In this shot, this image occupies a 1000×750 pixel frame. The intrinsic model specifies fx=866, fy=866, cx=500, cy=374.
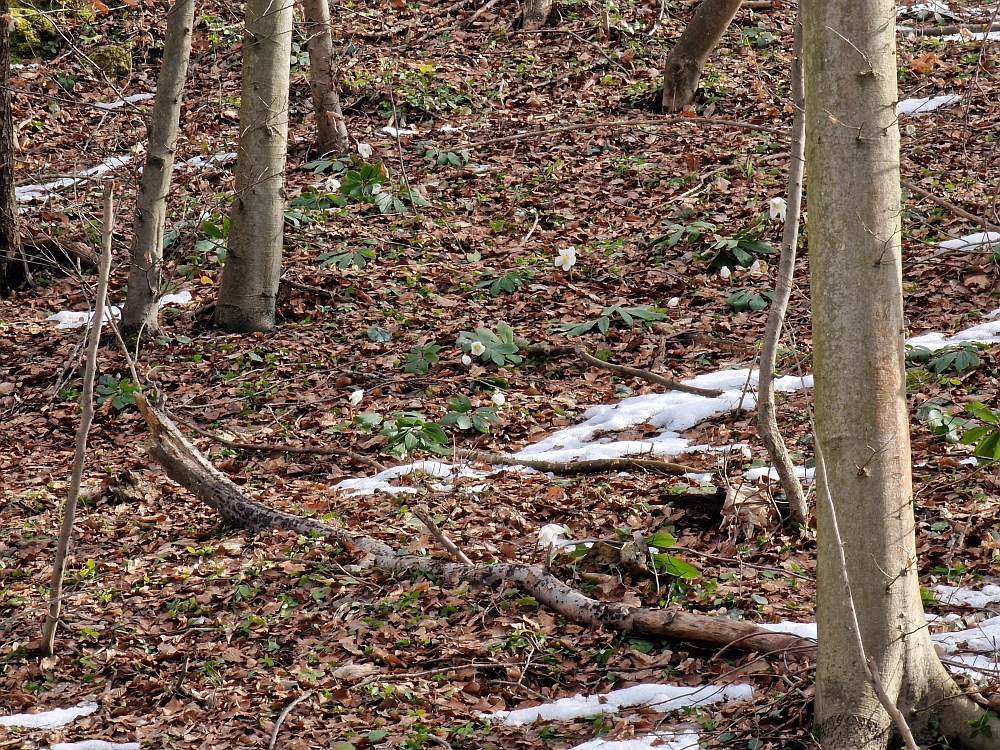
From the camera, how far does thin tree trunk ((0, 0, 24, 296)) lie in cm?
746

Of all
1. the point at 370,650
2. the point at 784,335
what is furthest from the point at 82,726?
the point at 784,335

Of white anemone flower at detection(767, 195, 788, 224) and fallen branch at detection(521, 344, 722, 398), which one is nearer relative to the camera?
fallen branch at detection(521, 344, 722, 398)

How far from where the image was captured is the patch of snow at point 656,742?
2701 millimetres

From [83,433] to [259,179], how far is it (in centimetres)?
405

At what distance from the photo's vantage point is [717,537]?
3.96m

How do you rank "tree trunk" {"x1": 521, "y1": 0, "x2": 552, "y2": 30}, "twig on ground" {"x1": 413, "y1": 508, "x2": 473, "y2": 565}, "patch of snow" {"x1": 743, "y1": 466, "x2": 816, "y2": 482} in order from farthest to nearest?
"tree trunk" {"x1": 521, "y1": 0, "x2": 552, "y2": 30}, "patch of snow" {"x1": 743, "y1": 466, "x2": 816, "y2": 482}, "twig on ground" {"x1": 413, "y1": 508, "x2": 473, "y2": 565}

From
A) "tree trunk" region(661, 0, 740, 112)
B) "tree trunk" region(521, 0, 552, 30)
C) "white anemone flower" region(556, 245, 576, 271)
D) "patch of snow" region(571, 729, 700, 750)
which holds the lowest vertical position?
"patch of snow" region(571, 729, 700, 750)

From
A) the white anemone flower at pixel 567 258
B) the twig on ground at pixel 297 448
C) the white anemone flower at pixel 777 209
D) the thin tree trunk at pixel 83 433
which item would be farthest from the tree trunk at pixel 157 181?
the white anemone flower at pixel 777 209

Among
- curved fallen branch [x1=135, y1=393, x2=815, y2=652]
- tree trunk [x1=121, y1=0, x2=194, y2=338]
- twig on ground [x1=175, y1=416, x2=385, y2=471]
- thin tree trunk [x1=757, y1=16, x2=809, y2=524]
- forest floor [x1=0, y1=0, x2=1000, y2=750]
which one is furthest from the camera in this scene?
tree trunk [x1=121, y1=0, x2=194, y2=338]

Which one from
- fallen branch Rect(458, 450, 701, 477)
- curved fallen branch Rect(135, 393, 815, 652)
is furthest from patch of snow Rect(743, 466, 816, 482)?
curved fallen branch Rect(135, 393, 815, 652)

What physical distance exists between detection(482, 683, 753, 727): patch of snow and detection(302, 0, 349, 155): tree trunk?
7364 millimetres

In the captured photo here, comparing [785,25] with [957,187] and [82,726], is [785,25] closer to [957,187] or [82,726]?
[957,187]

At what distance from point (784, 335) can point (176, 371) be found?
450cm

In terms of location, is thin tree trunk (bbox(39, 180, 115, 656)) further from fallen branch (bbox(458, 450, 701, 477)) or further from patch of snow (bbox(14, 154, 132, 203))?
patch of snow (bbox(14, 154, 132, 203))
